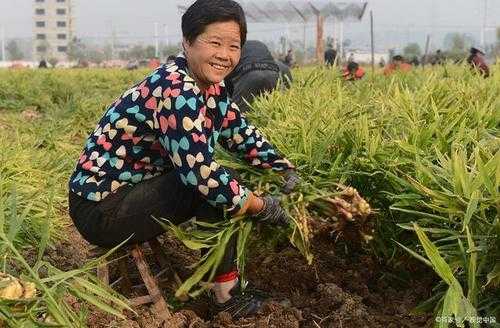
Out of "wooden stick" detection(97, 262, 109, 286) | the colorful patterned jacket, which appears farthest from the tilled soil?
the colorful patterned jacket

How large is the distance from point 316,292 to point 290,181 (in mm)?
389

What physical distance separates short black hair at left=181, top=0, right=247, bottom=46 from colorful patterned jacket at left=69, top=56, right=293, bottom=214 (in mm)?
92

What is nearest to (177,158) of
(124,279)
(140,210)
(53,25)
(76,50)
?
(140,210)

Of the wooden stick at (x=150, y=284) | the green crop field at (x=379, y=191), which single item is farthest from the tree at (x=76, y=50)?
the wooden stick at (x=150, y=284)

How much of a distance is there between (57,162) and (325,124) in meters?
1.92

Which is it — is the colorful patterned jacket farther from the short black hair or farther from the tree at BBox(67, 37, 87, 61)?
the tree at BBox(67, 37, 87, 61)

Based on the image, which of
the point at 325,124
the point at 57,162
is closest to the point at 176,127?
the point at 325,124

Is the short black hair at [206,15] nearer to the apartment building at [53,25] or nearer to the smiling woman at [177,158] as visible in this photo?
the smiling woman at [177,158]

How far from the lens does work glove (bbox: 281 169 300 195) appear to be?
2268 mm

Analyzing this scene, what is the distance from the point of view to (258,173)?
7.89ft

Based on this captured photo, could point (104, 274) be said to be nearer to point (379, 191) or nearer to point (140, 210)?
point (140, 210)

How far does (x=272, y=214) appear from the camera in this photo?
2.06 meters

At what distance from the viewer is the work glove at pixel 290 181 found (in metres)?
2.27

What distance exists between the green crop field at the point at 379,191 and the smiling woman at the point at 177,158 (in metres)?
0.11
